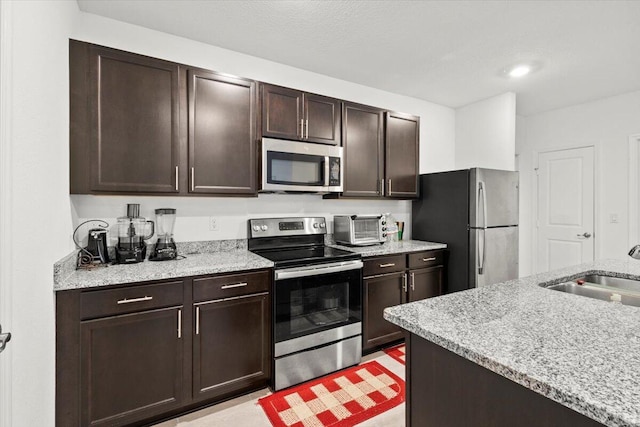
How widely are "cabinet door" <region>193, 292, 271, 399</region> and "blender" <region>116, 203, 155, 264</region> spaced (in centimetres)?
58

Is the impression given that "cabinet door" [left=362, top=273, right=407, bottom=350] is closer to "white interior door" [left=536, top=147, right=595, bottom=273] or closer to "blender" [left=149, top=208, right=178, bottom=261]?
"blender" [left=149, top=208, right=178, bottom=261]

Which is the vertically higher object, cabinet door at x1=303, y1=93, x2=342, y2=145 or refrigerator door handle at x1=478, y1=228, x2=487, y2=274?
cabinet door at x1=303, y1=93, x2=342, y2=145

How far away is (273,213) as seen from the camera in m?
2.88

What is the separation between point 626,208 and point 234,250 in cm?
446

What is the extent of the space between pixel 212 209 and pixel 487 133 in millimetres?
3313

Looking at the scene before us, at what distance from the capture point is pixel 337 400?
2.09 m

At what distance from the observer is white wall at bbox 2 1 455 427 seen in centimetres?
113

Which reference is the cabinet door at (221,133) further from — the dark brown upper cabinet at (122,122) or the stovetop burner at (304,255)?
the stovetop burner at (304,255)

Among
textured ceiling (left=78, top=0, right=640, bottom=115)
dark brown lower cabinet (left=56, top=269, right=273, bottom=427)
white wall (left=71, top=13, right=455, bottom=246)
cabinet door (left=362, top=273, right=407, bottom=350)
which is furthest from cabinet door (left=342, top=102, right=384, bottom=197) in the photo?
dark brown lower cabinet (left=56, top=269, right=273, bottom=427)

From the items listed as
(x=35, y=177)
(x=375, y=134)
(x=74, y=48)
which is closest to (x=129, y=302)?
(x=35, y=177)

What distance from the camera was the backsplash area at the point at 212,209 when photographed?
7.16ft

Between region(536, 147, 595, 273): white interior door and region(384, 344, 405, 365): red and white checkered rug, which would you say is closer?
region(384, 344, 405, 365): red and white checkered rug

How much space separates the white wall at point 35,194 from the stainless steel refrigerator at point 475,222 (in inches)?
123

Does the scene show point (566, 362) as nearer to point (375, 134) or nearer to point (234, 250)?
point (234, 250)
